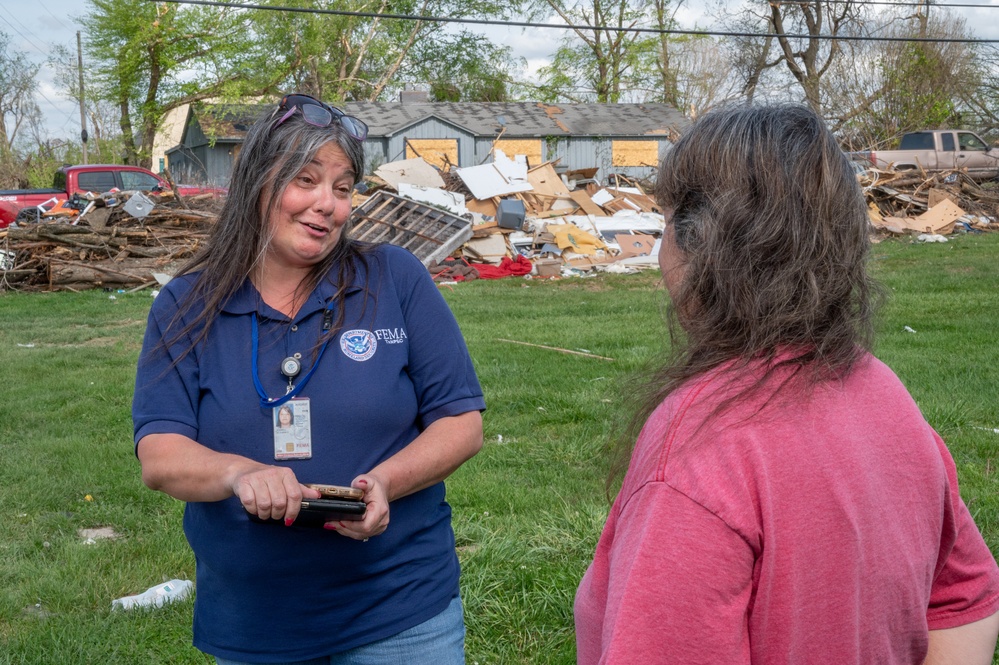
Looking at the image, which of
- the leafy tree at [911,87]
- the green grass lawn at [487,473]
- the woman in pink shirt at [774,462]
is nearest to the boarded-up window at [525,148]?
the leafy tree at [911,87]

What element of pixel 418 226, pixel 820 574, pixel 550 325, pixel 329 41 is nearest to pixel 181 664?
pixel 820 574

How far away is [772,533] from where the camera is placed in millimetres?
1108

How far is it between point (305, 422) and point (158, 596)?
91.6 inches

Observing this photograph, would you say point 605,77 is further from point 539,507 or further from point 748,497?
point 748,497

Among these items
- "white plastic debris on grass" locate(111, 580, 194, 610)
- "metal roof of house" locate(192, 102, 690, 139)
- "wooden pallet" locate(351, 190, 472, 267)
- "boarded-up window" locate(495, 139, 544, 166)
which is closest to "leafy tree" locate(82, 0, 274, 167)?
"metal roof of house" locate(192, 102, 690, 139)

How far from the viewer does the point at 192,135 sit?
131ft

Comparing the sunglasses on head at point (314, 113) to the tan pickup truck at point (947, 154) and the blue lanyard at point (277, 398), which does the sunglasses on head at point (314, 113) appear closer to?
the blue lanyard at point (277, 398)

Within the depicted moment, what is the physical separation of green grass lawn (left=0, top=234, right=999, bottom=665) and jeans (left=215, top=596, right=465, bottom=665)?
→ 32.6 inches

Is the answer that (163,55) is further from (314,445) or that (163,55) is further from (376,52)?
(314,445)

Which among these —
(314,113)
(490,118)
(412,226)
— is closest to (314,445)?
(314,113)

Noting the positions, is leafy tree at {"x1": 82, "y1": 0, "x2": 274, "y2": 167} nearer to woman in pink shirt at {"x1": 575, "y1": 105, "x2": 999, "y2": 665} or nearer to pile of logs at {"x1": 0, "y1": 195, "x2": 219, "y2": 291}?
pile of logs at {"x1": 0, "y1": 195, "x2": 219, "y2": 291}

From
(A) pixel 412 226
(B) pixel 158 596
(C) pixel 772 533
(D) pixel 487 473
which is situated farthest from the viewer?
(A) pixel 412 226

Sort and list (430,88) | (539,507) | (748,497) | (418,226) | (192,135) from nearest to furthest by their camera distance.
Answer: (748,497)
(539,507)
(418,226)
(192,135)
(430,88)

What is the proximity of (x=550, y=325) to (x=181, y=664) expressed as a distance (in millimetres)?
7380
